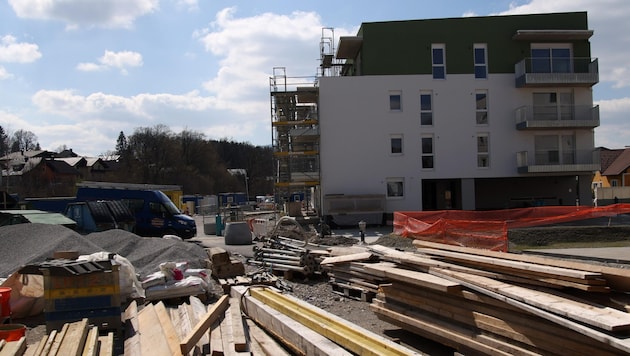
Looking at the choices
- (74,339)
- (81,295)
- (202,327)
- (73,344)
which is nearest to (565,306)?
(202,327)

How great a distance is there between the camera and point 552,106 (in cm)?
3509

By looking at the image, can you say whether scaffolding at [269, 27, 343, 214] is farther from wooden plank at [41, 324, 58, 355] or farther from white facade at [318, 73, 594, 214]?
wooden plank at [41, 324, 58, 355]

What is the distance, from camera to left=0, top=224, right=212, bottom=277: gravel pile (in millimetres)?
12859

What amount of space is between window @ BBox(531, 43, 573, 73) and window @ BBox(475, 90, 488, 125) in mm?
3509

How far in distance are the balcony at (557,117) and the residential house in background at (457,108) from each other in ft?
0.21

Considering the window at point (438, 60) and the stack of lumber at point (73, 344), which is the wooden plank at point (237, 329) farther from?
the window at point (438, 60)

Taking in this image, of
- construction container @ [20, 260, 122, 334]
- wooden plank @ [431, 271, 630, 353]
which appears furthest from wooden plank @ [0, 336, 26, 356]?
wooden plank @ [431, 271, 630, 353]

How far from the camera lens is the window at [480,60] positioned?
34875mm

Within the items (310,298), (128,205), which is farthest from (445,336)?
(128,205)

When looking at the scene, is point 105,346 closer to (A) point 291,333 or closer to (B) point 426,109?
(A) point 291,333

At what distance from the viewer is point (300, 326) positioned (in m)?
7.40

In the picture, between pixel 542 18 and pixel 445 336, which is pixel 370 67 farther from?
pixel 445 336

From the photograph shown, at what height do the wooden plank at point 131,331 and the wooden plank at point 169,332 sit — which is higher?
the wooden plank at point 169,332

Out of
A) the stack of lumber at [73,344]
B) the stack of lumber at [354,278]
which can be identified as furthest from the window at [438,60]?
the stack of lumber at [73,344]
